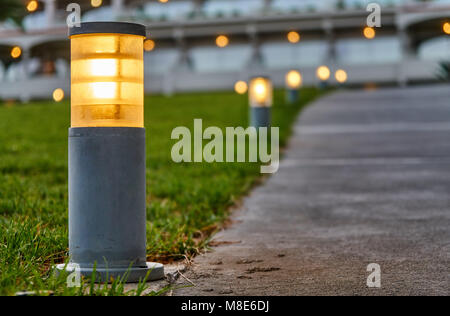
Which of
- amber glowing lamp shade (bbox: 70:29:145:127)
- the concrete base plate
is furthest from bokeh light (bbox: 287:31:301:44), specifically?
the concrete base plate

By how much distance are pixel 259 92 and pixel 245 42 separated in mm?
44170

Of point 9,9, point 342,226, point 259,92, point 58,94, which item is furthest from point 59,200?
point 58,94

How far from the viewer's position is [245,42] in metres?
55.4

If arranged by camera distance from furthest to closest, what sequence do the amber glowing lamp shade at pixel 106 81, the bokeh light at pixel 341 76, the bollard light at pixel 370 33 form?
the bollard light at pixel 370 33 → the bokeh light at pixel 341 76 → the amber glowing lamp shade at pixel 106 81

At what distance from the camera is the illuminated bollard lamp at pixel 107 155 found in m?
3.36

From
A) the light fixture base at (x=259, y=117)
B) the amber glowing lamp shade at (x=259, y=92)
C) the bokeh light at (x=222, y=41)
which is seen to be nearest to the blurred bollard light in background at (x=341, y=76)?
the bokeh light at (x=222, y=41)

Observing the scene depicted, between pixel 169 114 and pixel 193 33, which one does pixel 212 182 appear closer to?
pixel 169 114

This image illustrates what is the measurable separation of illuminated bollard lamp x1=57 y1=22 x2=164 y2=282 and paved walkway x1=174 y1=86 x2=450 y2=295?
0.39 m

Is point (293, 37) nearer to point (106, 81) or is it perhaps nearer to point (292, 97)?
point (292, 97)

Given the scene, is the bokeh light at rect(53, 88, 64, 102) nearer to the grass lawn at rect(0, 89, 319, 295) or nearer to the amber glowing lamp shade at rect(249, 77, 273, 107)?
the grass lawn at rect(0, 89, 319, 295)

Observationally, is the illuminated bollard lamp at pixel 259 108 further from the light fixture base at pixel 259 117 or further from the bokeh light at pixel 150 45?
the bokeh light at pixel 150 45

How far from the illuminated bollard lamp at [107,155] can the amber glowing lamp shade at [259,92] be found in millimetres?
8396

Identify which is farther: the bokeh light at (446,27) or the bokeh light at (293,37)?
the bokeh light at (293,37)
